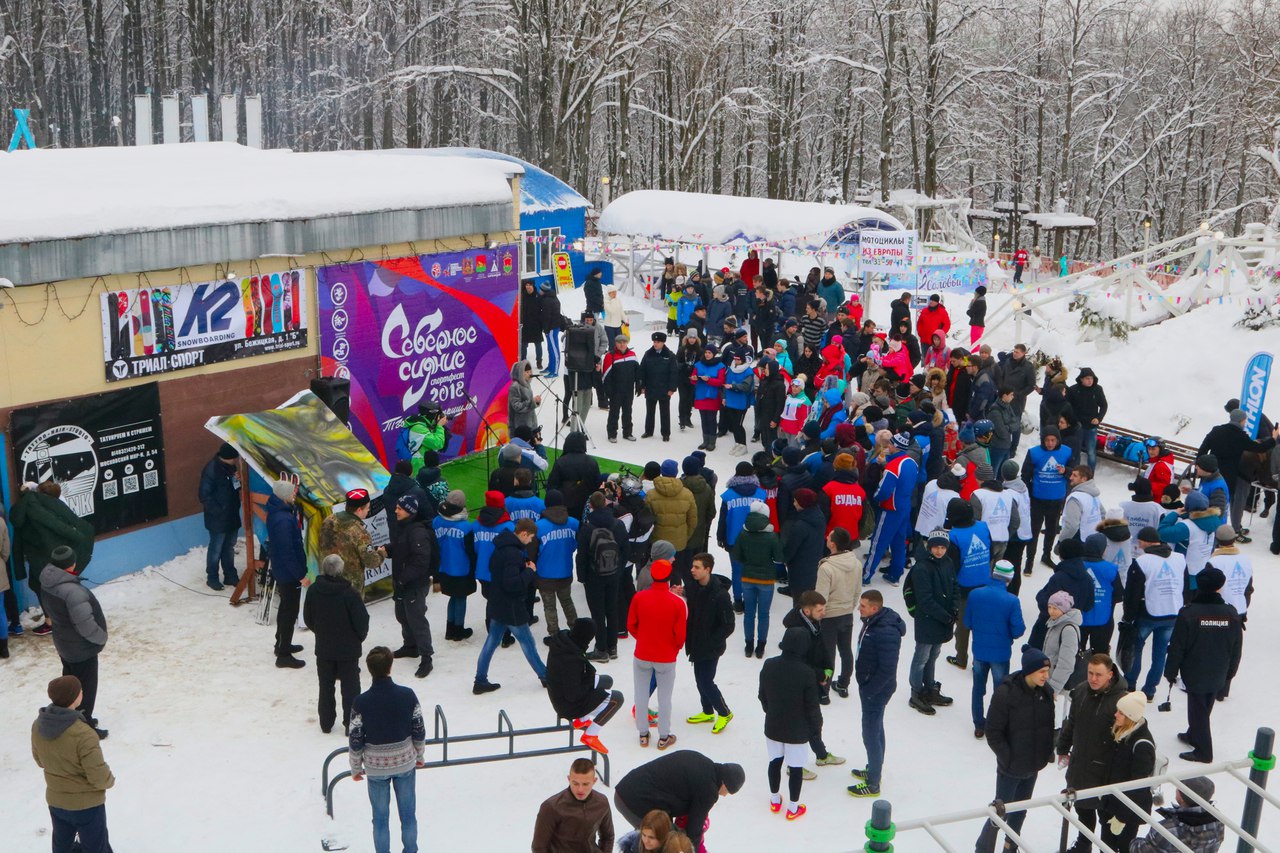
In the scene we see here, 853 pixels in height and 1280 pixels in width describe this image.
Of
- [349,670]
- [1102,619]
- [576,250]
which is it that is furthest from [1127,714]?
[576,250]

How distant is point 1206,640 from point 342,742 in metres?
5.66

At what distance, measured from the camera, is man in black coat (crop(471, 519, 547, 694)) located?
8586 mm

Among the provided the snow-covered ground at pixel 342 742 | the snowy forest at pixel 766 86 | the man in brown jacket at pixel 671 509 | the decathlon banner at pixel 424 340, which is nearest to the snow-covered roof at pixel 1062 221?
the snowy forest at pixel 766 86

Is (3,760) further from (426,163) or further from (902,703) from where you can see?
(426,163)

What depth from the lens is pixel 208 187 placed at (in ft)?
36.7

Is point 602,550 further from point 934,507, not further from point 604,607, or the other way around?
point 934,507

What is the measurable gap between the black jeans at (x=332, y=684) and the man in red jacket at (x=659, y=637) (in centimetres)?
183

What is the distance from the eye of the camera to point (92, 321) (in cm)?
1023

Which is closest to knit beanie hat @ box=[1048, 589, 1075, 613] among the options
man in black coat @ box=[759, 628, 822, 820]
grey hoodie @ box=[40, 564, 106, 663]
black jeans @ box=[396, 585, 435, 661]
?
man in black coat @ box=[759, 628, 822, 820]

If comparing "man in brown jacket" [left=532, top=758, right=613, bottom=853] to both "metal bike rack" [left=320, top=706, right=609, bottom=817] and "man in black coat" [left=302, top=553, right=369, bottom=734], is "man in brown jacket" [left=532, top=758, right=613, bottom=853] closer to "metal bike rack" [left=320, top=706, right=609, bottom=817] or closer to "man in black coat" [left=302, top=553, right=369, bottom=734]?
"metal bike rack" [left=320, top=706, right=609, bottom=817]

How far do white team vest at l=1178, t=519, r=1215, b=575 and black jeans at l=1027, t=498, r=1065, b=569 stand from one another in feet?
5.77

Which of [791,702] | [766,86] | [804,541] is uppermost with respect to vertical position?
[766,86]

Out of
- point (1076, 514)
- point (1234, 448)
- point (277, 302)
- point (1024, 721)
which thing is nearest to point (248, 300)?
point (277, 302)

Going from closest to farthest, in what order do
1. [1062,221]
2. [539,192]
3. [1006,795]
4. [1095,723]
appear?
[1095,723] → [1006,795] → [539,192] → [1062,221]
